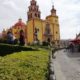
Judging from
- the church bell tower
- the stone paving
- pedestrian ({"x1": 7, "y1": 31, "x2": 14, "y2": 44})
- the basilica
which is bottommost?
the stone paving

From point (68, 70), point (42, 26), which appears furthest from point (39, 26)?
point (68, 70)

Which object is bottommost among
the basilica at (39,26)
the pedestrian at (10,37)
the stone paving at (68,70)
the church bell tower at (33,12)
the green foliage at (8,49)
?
the stone paving at (68,70)

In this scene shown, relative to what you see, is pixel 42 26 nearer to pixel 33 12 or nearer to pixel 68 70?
pixel 33 12

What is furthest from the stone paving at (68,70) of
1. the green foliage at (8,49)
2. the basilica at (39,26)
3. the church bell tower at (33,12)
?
the church bell tower at (33,12)

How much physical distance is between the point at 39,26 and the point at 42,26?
73.4 inches

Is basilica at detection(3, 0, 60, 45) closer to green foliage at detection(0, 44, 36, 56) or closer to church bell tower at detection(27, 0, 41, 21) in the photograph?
church bell tower at detection(27, 0, 41, 21)

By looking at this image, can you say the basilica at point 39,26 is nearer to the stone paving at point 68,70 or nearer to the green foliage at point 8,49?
the green foliage at point 8,49

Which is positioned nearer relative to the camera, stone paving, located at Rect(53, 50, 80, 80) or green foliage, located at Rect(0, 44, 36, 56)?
stone paving, located at Rect(53, 50, 80, 80)

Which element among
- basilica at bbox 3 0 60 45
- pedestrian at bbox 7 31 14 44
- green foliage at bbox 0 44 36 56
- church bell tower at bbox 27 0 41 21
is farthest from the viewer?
church bell tower at bbox 27 0 41 21

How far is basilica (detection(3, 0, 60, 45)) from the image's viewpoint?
99.1 metres

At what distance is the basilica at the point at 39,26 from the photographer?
99.1 metres

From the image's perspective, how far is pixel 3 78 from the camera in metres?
6.59

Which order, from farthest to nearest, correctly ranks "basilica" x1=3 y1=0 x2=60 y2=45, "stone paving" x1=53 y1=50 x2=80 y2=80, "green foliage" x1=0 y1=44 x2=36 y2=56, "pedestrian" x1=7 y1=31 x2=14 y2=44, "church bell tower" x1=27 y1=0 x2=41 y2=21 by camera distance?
1. "church bell tower" x1=27 y1=0 x2=41 y2=21
2. "basilica" x1=3 y1=0 x2=60 y2=45
3. "pedestrian" x1=7 y1=31 x2=14 y2=44
4. "green foliage" x1=0 y1=44 x2=36 y2=56
5. "stone paving" x1=53 y1=50 x2=80 y2=80

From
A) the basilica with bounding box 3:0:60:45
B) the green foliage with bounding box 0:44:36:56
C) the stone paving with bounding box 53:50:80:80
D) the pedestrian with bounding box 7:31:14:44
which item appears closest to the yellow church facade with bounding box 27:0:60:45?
the basilica with bounding box 3:0:60:45
